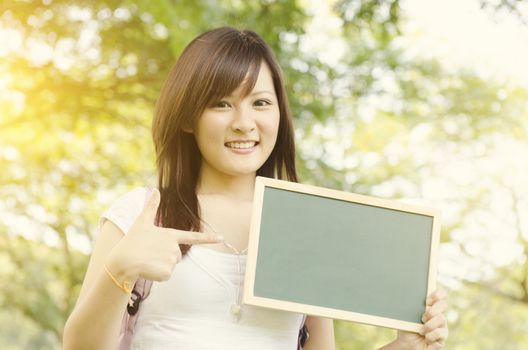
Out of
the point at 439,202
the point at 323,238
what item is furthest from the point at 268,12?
the point at 439,202

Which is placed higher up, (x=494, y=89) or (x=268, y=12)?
(x=494, y=89)

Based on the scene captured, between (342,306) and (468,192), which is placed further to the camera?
→ (468,192)

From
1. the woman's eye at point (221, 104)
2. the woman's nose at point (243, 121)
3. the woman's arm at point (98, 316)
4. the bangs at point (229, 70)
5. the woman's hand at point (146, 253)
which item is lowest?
the woman's arm at point (98, 316)

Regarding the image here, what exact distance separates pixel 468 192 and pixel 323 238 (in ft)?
31.2

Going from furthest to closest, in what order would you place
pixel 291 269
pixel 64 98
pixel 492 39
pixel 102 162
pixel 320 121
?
1. pixel 492 39
2. pixel 102 162
3. pixel 64 98
4. pixel 320 121
5. pixel 291 269

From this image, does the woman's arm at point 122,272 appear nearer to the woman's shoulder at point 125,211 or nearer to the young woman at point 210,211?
the young woman at point 210,211

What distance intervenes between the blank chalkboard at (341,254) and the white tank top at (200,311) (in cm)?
12

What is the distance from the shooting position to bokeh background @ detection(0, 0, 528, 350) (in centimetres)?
768

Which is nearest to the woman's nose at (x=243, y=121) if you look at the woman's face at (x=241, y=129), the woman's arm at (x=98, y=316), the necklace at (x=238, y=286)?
the woman's face at (x=241, y=129)

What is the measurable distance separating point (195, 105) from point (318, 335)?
741 millimetres

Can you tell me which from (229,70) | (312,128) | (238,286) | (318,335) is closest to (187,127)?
(229,70)

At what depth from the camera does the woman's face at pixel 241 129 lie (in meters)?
2.04

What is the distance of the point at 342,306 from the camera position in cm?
197

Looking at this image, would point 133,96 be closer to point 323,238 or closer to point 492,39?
point 492,39
